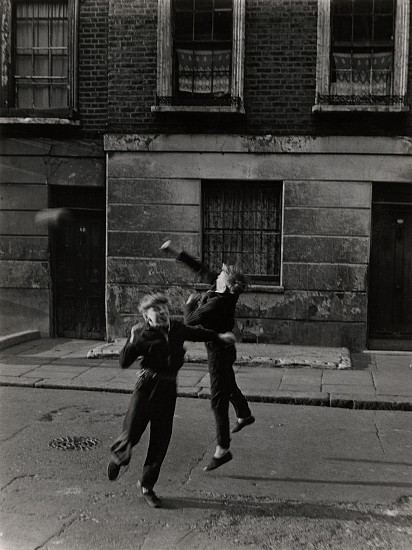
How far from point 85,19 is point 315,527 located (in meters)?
10.3

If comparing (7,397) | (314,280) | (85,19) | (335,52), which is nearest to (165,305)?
(7,397)

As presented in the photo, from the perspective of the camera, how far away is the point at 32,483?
16.9 feet

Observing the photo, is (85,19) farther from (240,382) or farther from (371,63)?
(240,382)

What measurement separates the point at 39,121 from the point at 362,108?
5819mm

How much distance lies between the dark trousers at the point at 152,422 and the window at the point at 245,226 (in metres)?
7.12

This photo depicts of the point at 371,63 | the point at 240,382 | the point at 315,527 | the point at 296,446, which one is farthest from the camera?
the point at 371,63

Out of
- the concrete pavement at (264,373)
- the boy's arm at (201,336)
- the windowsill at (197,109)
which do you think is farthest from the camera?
the windowsill at (197,109)

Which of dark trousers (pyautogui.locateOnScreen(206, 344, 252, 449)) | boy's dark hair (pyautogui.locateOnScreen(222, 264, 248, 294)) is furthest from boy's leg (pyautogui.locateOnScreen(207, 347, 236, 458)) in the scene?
boy's dark hair (pyautogui.locateOnScreen(222, 264, 248, 294))

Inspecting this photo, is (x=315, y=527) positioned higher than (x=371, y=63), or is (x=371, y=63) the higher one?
(x=371, y=63)

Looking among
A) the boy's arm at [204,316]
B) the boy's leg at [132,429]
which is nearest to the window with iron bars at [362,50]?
the boy's arm at [204,316]

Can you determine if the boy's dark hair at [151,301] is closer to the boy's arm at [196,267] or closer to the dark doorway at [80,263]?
the boy's arm at [196,267]

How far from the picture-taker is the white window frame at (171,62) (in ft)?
36.7

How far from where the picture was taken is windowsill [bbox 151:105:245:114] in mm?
11219

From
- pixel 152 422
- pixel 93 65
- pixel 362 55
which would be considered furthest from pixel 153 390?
pixel 93 65
